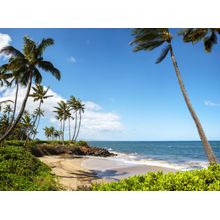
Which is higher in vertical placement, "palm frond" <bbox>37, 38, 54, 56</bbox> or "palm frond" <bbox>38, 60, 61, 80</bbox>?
"palm frond" <bbox>37, 38, 54, 56</bbox>

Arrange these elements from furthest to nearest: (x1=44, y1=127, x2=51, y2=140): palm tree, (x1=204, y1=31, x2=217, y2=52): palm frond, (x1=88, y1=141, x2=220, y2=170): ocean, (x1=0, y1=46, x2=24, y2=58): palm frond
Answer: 1. (x1=44, y1=127, x2=51, y2=140): palm tree
2. (x1=88, y1=141, x2=220, y2=170): ocean
3. (x1=0, y1=46, x2=24, y2=58): palm frond
4. (x1=204, y1=31, x2=217, y2=52): palm frond

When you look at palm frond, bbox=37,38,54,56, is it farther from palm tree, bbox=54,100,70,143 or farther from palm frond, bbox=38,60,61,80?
palm tree, bbox=54,100,70,143

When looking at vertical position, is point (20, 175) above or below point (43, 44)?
below

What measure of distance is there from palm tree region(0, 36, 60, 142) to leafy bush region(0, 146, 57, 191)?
2575 mm

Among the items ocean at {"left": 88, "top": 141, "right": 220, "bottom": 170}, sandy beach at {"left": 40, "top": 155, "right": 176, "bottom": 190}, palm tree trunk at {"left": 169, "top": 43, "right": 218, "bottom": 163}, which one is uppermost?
palm tree trunk at {"left": 169, "top": 43, "right": 218, "bottom": 163}

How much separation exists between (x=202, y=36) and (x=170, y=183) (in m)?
6.73

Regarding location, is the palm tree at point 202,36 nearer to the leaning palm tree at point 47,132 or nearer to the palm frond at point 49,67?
the palm frond at point 49,67

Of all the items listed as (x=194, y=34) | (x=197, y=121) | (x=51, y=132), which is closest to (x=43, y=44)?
(x=194, y=34)

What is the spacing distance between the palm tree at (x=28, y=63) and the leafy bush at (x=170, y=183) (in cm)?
840

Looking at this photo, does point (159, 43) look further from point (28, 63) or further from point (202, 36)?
point (28, 63)

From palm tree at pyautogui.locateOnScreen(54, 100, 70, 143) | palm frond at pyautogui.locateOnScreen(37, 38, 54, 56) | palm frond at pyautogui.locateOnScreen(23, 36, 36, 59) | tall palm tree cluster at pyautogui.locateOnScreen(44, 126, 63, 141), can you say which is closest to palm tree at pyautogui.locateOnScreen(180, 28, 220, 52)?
palm frond at pyautogui.locateOnScreen(37, 38, 54, 56)

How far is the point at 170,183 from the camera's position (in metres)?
4.08

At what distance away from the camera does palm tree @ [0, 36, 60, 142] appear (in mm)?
11258
